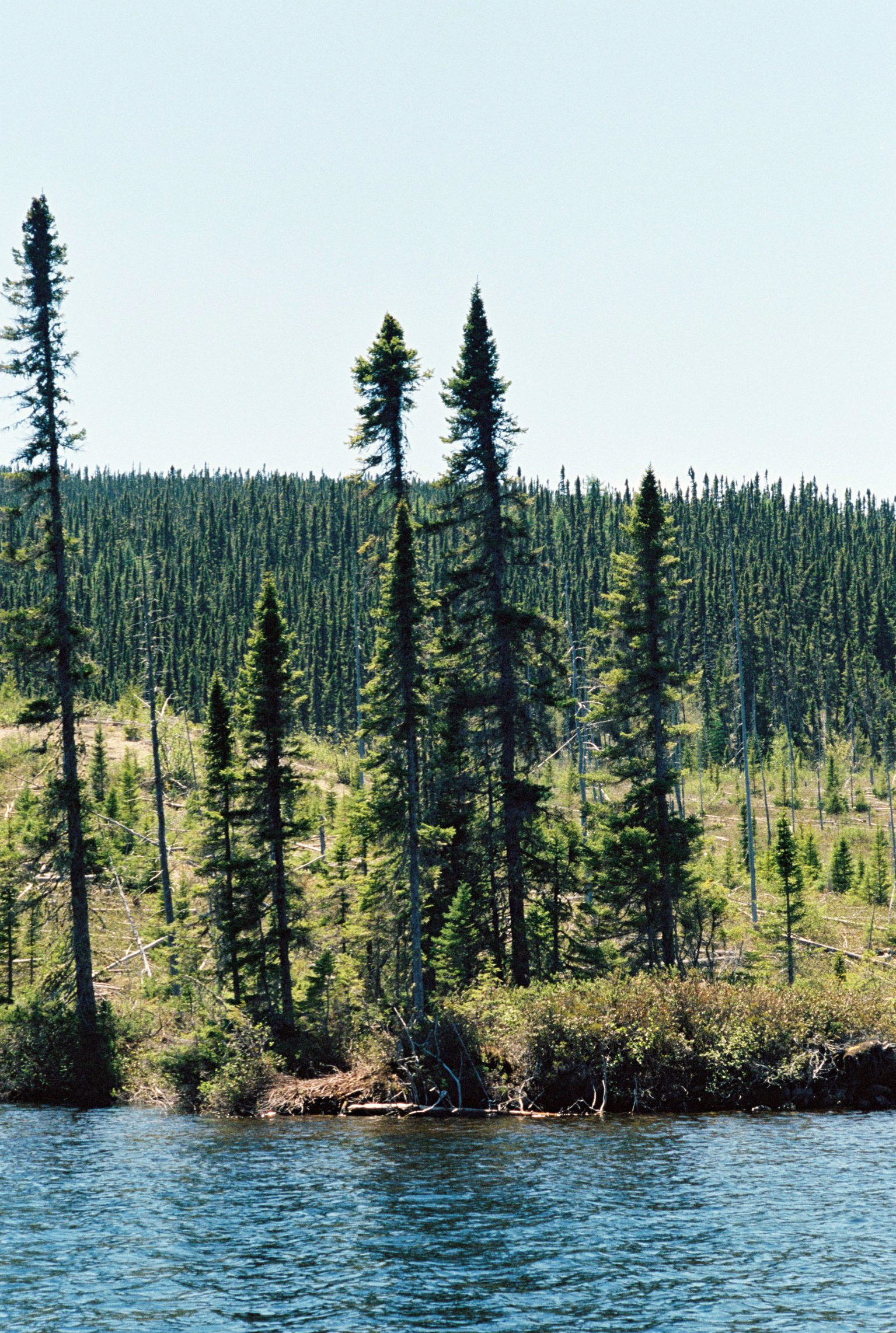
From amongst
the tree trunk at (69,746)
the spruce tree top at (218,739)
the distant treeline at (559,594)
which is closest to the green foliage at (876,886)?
the distant treeline at (559,594)

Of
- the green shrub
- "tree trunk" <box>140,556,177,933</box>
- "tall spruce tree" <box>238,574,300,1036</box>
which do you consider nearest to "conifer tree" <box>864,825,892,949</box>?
"tree trunk" <box>140,556,177,933</box>

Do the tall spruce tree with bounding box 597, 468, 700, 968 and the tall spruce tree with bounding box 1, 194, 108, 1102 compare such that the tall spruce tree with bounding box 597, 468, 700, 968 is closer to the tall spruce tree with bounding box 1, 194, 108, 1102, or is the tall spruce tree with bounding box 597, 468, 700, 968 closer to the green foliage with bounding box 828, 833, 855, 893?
the tall spruce tree with bounding box 1, 194, 108, 1102

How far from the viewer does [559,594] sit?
142m

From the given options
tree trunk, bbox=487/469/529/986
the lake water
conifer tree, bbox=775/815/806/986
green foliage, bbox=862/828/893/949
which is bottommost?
green foliage, bbox=862/828/893/949

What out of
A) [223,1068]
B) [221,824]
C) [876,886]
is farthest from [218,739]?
[876,886]

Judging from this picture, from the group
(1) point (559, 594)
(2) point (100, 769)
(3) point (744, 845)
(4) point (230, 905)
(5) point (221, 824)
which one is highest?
(1) point (559, 594)

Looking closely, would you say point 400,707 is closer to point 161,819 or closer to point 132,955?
point 132,955

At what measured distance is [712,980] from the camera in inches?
1330

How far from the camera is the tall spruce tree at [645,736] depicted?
3388 cm

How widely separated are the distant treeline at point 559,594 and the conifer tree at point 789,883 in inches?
2064

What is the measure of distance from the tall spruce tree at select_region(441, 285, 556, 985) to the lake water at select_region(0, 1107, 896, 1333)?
9443 millimetres

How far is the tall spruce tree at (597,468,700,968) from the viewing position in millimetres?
33875

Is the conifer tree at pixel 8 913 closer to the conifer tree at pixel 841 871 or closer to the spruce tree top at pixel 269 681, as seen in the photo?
the spruce tree top at pixel 269 681

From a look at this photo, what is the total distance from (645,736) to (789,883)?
11761 millimetres
